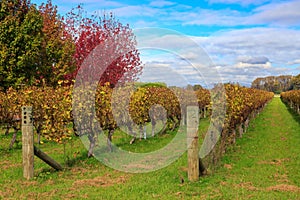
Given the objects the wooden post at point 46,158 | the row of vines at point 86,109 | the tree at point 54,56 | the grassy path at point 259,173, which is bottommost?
the grassy path at point 259,173

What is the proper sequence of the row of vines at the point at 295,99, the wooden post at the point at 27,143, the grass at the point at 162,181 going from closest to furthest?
the grass at the point at 162,181 → the wooden post at the point at 27,143 → the row of vines at the point at 295,99

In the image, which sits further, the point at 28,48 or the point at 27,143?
the point at 28,48

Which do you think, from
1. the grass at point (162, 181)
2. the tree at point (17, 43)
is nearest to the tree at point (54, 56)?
the tree at point (17, 43)

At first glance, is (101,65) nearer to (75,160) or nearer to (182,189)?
A: (75,160)

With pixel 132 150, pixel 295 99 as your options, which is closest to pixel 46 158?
pixel 132 150

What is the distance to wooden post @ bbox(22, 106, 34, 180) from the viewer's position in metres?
7.47

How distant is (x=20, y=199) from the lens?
6.21m

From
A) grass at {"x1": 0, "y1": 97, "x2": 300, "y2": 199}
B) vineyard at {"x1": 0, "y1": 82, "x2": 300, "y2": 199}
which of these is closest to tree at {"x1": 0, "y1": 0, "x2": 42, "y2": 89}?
vineyard at {"x1": 0, "y1": 82, "x2": 300, "y2": 199}

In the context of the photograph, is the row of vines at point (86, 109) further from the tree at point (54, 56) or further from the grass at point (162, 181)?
the tree at point (54, 56)

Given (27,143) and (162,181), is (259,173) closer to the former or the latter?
(162,181)

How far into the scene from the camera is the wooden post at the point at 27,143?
7.47 meters

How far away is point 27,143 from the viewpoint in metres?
7.46

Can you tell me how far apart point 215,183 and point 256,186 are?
2.78 ft

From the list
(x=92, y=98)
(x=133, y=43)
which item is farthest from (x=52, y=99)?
(x=133, y=43)
